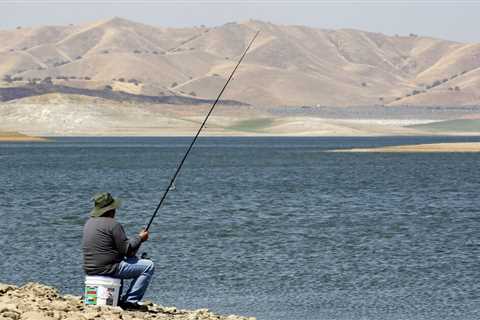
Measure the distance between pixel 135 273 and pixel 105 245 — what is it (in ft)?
2.24

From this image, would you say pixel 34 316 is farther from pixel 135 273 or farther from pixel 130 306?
pixel 130 306

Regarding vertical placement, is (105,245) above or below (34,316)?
above

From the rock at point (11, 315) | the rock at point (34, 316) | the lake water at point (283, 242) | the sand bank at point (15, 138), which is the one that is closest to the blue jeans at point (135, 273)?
the rock at point (34, 316)

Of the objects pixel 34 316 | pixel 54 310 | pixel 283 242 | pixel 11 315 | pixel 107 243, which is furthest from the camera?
pixel 283 242

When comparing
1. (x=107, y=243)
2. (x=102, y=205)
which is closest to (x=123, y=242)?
→ (x=107, y=243)

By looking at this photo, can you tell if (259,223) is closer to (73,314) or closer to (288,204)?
(288,204)

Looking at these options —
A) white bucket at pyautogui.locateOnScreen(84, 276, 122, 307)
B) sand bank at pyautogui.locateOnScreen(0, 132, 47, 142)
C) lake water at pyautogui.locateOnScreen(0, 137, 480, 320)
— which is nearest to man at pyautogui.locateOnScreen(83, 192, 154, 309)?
white bucket at pyautogui.locateOnScreen(84, 276, 122, 307)

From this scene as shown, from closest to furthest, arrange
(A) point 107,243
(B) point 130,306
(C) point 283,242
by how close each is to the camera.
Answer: (A) point 107,243
(B) point 130,306
(C) point 283,242

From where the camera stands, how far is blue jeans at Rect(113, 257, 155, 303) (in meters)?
15.5

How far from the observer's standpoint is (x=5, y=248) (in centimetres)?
2923

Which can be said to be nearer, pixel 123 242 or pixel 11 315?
pixel 11 315

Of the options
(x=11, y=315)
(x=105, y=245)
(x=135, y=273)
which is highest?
(x=105, y=245)

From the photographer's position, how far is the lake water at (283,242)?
843 inches

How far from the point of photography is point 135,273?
15641mm
